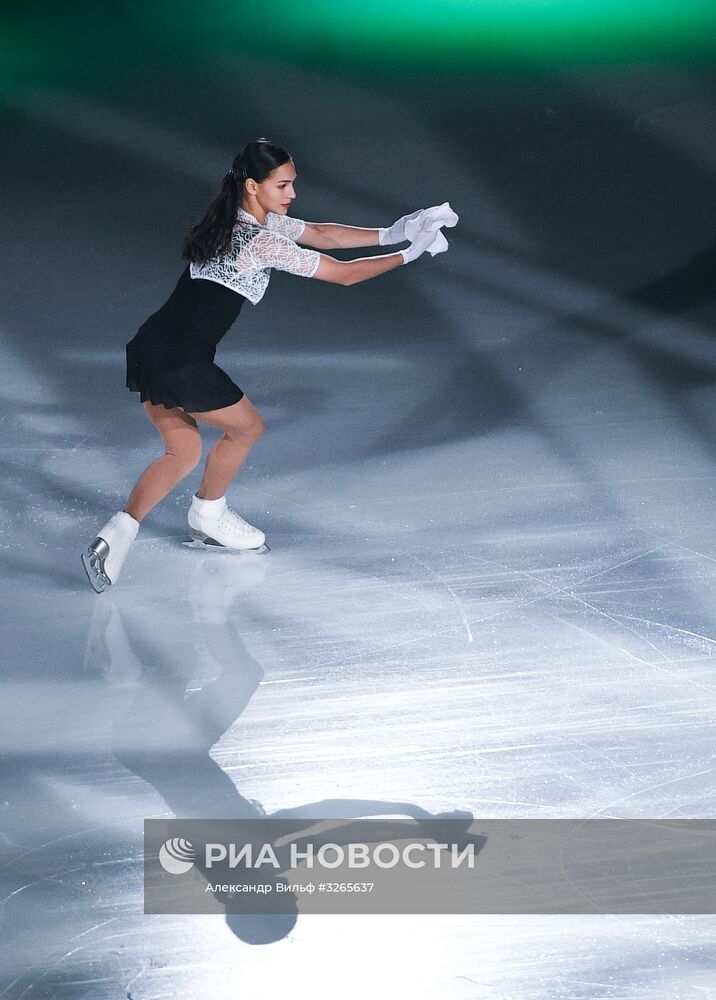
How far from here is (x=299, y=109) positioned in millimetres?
7469

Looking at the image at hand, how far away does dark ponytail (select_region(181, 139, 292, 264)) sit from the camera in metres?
3.39

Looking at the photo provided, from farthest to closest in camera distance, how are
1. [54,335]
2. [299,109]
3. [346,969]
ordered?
[299,109]
[54,335]
[346,969]

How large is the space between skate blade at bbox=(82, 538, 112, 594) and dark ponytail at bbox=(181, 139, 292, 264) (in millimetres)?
846

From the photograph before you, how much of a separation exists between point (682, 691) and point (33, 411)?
8.32 feet

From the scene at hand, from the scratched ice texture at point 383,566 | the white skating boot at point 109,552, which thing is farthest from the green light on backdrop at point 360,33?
the white skating boot at point 109,552

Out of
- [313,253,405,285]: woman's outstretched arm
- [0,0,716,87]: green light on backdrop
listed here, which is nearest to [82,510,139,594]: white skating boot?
[313,253,405,285]: woman's outstretched arm

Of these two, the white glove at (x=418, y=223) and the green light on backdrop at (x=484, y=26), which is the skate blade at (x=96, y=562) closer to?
the white glove at (x=418, y=223)

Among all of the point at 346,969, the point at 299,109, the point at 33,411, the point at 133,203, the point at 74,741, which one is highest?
the point at 299,109

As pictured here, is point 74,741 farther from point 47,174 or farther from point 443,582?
point 47,174

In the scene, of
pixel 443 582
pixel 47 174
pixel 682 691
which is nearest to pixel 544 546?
pixel 443 582

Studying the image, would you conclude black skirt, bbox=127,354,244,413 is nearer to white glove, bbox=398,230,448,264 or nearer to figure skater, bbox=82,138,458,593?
figure skater, bbox=82,138,458,593

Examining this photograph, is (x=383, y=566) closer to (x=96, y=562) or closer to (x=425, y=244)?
(x=96, y=562)

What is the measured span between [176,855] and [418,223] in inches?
71.6

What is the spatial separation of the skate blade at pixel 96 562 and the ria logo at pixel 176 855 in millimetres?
1057
